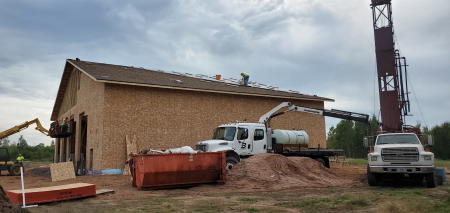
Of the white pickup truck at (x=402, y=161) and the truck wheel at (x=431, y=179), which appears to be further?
the truck wheel at (x=431, y=179)

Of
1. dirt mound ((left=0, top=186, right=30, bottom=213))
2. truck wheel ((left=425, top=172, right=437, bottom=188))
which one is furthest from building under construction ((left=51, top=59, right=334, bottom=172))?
truck wheel ((left=425, top=172, right=437, bottom=188))

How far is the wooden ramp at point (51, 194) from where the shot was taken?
9.30 metres

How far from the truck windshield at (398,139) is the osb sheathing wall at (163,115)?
11.4 m

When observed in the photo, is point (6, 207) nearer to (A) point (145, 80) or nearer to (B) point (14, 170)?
(A) point (145, 80)

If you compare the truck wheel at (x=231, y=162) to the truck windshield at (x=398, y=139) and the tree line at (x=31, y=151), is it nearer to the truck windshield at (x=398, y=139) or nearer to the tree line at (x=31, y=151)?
the truck windshield at (x=398, y=139)

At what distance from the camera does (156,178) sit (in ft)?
40.2

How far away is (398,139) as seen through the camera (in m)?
13.6

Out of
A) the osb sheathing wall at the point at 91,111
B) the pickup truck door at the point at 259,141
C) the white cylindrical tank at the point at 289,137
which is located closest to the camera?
the pickup truck door at the point at 259,141

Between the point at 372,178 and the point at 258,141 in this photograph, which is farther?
the point at 258,141

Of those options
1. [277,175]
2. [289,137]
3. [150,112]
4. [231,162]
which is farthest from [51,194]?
[289,137]

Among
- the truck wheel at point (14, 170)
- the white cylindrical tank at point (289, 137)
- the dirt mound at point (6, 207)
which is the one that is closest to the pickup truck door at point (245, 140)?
the white cylindrical tank at point (289, 137)

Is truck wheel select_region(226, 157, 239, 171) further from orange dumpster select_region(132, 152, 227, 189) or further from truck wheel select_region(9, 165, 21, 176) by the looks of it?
truck wheel select_region(9, 165, 21, 176)

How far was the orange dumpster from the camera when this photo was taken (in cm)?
1210

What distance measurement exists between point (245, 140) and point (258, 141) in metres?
0.86
